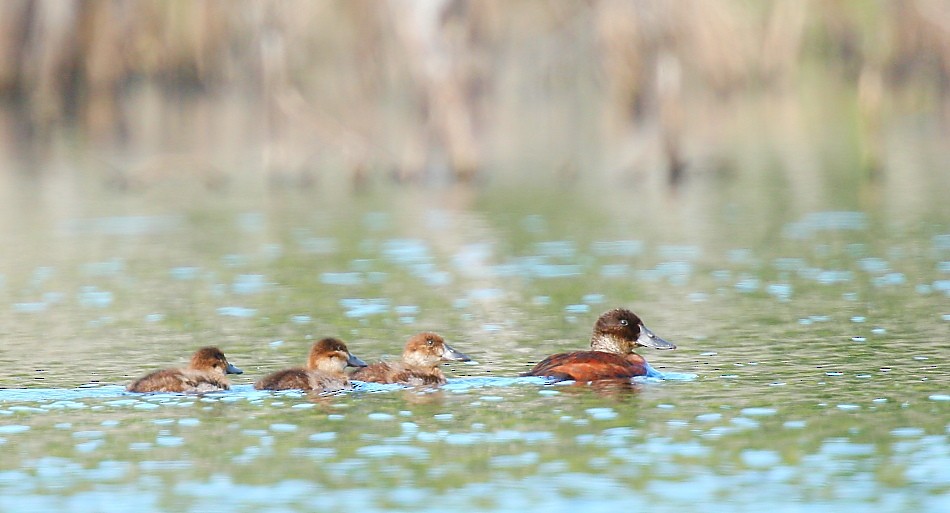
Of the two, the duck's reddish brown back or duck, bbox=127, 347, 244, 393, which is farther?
the duck's reddish brown back

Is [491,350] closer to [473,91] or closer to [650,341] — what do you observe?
[650,341]

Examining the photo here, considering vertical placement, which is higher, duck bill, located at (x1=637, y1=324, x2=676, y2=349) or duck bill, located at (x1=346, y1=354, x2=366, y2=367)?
duck bill, located at (x1=637, y1=324, x2=676, y2=349)

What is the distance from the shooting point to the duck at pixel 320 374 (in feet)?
37.9

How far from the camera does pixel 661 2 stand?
25891mm

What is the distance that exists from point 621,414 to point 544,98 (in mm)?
46305

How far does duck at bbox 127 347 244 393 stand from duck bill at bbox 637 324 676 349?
2.88 m

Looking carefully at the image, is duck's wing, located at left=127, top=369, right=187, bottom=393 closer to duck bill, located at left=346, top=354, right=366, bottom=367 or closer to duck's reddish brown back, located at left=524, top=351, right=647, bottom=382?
duck bill, located at left=346, top=354, right=366, bottom=367

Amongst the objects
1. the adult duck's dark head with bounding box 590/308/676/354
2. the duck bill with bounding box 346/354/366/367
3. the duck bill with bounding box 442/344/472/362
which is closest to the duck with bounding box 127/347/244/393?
the duck bill with bounding box 346/354/366/367

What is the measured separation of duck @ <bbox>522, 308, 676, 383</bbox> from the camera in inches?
467

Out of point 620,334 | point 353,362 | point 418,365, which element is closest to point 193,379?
point 353,362

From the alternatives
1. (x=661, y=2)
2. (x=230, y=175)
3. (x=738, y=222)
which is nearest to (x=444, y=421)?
(x=738, y=222)

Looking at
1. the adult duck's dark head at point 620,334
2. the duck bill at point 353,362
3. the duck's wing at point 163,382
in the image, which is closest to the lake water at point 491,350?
the duck's wing at point 163,382

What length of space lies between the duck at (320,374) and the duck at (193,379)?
269 mm

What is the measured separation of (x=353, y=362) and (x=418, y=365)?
1.42 ft
